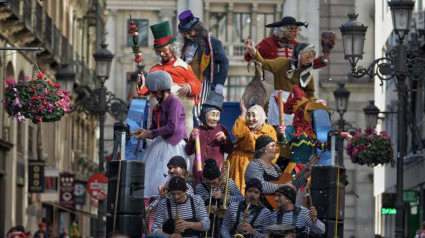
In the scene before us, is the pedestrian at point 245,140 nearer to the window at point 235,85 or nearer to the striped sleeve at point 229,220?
the striped sleeve at point 229,220

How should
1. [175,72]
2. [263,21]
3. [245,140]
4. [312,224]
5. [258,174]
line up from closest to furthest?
[312,224], [258,174], [245,140], [175,72], [263,21]

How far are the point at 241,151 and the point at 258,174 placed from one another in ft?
3.35

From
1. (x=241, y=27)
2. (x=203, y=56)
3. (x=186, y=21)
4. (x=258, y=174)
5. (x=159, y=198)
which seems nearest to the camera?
(x=159, y=198)

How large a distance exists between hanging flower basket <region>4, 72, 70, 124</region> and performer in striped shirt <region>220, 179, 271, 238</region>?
11.4 m

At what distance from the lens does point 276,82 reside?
1948 centimetres

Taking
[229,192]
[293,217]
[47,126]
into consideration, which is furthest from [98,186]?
[293,217]

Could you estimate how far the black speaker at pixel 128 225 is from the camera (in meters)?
15.3

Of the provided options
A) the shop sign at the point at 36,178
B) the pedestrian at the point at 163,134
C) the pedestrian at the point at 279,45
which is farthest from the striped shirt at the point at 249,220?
the shop sign at the point at 36,178

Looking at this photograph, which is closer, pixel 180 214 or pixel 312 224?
pixel 312 224

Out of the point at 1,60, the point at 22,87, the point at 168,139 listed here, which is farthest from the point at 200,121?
the point at 1,60

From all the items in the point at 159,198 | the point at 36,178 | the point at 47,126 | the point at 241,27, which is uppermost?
the point at 241,27

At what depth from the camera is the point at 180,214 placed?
50.4 ft

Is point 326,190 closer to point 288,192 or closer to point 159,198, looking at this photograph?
point 288,192

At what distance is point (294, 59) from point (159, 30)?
2.02m
